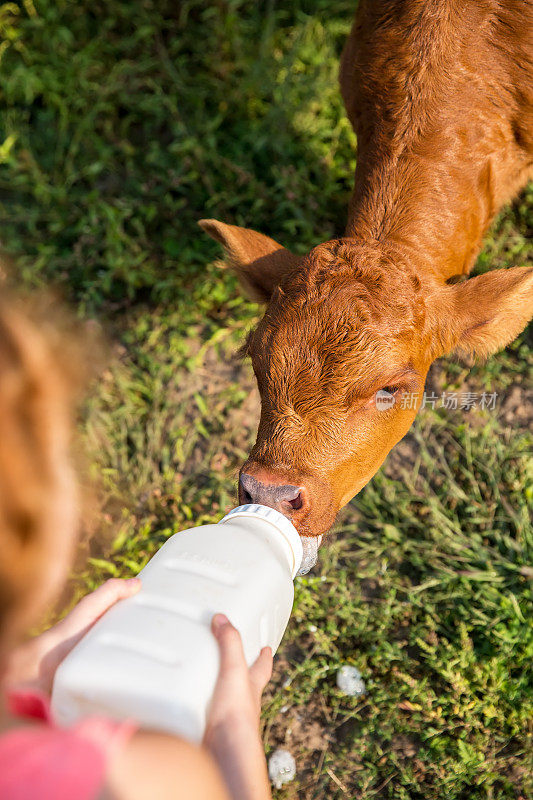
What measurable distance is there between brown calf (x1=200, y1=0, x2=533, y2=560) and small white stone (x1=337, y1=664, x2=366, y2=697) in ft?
4.68

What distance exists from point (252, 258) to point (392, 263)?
74 centimetres

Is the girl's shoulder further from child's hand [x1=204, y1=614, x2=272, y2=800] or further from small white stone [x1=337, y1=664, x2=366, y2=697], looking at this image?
small white stone [x1=337, y1=664, x2=366, y2=697]

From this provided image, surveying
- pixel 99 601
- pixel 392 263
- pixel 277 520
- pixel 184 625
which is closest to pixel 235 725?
pixel 184 625

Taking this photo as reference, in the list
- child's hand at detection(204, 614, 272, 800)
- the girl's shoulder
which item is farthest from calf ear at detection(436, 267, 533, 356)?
the girl's shoulder

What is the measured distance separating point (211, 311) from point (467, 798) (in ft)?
12.1

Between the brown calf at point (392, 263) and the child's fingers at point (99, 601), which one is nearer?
the child's fingers at point (99, 601)

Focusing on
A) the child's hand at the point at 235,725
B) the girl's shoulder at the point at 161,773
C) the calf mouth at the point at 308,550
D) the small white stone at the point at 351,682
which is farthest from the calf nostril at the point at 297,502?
the small white stone at the point at 351,682

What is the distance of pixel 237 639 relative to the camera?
2.08m

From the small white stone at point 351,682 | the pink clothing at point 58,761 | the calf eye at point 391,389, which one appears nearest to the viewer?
the pink clothing at point 58,761

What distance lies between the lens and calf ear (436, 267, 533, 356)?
10.2 ft

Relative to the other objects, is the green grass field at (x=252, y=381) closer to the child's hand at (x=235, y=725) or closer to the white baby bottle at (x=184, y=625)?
the white baby bottle at (x=184, y=625)

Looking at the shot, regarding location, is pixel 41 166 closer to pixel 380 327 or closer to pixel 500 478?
pixel 380 327

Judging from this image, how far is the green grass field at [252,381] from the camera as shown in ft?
12.5

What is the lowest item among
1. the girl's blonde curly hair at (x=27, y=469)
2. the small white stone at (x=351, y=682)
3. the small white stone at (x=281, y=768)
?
the small white stone at (x=281, y=768)
